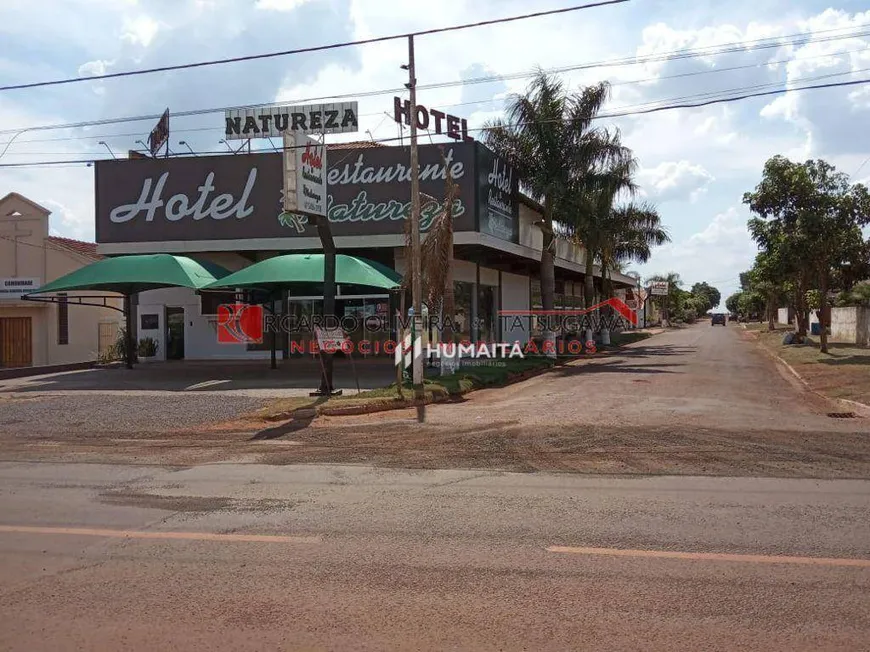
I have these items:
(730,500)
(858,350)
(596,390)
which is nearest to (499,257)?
(596,390)

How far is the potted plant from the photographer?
93.9 feet

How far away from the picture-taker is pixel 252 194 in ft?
85.2

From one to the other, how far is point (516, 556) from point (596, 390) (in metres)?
12.6

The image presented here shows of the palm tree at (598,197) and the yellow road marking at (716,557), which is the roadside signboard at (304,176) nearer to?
the yellow road marking at (716,557)

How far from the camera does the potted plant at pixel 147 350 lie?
93.9 feet

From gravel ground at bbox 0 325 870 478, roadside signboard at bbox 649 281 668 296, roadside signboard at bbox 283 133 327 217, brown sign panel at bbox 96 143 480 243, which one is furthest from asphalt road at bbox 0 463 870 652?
roadside signboard at bbox 649 281 668 296

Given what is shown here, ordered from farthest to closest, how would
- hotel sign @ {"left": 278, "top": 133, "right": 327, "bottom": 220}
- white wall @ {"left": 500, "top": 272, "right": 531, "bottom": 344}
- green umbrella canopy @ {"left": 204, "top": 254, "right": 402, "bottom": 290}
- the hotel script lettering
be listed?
white wall @ {"left": 500, "top": 272, "right": 531, "bottom": 344}, the hotel script lettering, green umbrella canopy @ {"left": 204, "top": 254, "right": 402, "bottom": 290}, hotel sign @ {"left": 278, "top": 133, "right": 327, "bottom": 220}

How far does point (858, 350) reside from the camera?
2898 centimetres

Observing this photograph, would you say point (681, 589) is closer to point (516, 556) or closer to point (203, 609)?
point (516, 556)

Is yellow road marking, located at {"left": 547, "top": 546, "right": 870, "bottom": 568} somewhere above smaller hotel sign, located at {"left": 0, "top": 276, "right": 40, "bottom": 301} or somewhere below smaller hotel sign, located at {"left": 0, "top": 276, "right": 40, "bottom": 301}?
below

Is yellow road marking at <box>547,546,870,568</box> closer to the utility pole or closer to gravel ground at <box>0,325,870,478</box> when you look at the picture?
gravel ground at <box>0,325,870,478</box>

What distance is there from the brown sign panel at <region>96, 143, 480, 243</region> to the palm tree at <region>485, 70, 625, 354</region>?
15.1ft

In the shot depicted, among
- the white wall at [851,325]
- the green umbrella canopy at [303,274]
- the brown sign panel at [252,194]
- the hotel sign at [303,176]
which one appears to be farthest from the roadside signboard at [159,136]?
the white wall at [851,325]

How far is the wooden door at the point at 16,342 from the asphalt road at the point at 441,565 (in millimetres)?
26954
